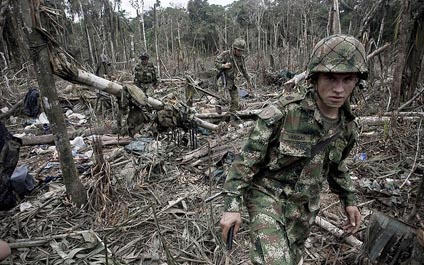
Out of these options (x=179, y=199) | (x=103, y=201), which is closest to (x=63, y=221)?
(x=103, y=201)

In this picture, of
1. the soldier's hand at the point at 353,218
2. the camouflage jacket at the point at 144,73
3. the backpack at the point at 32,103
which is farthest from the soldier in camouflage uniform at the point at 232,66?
the soldier's hand at the point at 353,218

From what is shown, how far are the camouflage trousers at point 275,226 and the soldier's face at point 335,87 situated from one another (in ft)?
1.95

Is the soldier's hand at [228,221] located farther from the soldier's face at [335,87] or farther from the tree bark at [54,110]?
the tree bark at [54,110]

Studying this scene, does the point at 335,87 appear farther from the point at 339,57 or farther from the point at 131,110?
the point at 131,110

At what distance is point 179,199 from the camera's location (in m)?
3.48

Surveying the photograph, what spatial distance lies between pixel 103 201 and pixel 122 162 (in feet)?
3.63

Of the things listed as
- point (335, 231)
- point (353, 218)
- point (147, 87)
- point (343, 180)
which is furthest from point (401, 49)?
point (147, 87)

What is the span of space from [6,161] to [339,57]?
10.4 ft

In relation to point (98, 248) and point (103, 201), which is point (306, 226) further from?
point (103, 201)

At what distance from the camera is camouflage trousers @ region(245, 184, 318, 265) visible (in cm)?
146

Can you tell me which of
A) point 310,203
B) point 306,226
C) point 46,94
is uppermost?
→ point 46,94

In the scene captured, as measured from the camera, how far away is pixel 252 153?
159 cm

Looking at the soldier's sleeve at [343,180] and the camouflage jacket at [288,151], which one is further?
the soldier's sleeve at [343,180]

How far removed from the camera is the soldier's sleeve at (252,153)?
1565 millimetres
